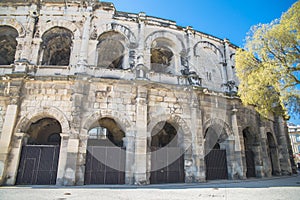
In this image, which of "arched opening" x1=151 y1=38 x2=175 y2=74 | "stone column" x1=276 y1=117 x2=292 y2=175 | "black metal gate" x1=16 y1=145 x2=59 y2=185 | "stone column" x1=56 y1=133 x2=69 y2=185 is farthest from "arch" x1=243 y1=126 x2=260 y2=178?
"black metal gate" x1=16 y1=145 x2=59 y2=185

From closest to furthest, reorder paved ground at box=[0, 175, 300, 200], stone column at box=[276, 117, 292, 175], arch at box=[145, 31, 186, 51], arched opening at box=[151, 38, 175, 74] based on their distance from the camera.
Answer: paved ground at box=[0, 175, 300, 200]
arch at box=[145, 31, 186, 51]
arched opening at box=[151, 38, 175, 74]
stone column at box=[276, 117, 292, 175]

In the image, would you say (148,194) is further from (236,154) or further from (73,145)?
(236,154)

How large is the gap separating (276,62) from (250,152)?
5.74 metres

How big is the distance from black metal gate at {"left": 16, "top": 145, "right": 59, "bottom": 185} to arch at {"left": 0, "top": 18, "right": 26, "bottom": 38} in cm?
503

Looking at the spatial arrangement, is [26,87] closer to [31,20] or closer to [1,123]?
[1,123]

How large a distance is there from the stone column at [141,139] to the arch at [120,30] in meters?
2.56

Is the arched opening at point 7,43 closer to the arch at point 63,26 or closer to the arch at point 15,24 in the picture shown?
the arch at point 15,24

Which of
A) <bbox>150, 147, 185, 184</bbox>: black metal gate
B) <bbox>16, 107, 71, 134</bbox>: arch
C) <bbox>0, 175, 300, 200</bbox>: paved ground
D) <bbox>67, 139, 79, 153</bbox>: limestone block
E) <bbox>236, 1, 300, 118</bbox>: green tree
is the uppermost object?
<bbox>236, 1, 300, 118</bbox>: green tree

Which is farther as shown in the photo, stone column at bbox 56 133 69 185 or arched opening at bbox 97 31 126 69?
arched opening at bbox 97 31 126 69

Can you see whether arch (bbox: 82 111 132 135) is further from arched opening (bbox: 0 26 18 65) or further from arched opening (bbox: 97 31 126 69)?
arched opening (bbox: 0 26 18 65)

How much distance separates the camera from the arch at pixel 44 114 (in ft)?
24.4

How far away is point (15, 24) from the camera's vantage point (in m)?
8.87

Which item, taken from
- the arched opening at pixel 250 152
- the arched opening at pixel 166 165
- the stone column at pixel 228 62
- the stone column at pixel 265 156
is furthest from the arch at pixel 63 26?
the stone column at pixel 265 156

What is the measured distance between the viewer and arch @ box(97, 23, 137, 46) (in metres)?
9.15
